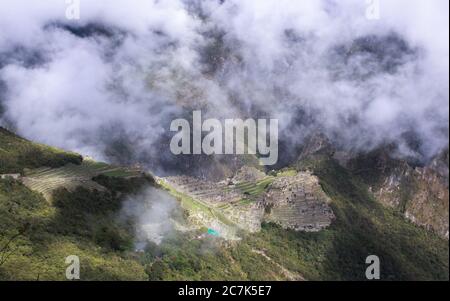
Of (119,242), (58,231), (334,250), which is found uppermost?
(58,231)

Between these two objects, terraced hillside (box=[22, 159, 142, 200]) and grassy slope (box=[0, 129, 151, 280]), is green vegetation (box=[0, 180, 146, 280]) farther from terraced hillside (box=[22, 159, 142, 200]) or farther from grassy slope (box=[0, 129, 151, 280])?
terraced hillside (box=[22, 159, 142, 200])

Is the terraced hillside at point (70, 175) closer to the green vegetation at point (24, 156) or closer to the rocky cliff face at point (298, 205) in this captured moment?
the green vegetation at point (24, 156)

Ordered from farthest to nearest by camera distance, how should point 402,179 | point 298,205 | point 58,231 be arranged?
point 402,179 → point 298,205 → point 58,231

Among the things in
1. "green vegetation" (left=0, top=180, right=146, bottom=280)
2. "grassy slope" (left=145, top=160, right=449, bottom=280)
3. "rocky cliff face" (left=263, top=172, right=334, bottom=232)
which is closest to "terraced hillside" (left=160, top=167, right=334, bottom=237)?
"rocky cliff face" (left=263, top=172, right=334, bottom=232)

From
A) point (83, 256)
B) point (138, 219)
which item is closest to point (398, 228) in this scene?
point (138, 219)

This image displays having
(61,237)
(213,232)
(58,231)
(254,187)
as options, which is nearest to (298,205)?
(254,187)

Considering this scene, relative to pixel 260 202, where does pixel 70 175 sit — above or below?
above

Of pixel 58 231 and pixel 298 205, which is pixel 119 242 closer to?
pixel 58 231
